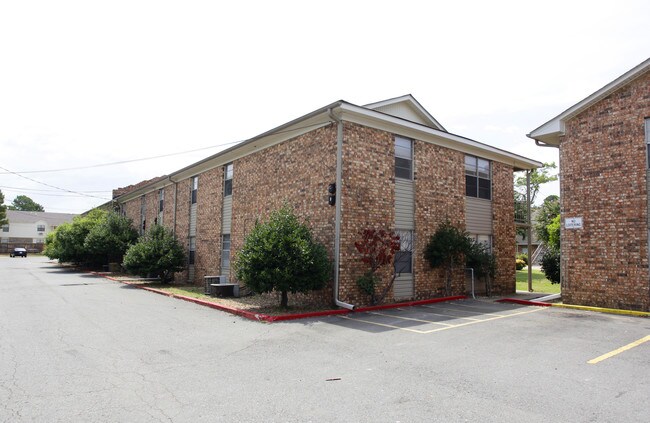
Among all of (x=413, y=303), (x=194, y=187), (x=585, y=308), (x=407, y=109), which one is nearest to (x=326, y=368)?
(x=413, y=303)

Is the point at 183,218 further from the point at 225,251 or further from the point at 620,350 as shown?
the point at 620,350

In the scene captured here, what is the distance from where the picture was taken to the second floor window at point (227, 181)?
725 inches

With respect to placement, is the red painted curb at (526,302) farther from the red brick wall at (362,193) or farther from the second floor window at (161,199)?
the second floor window at (161,199)

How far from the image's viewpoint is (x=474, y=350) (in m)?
7.27

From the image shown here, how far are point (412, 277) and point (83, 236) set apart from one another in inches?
1096

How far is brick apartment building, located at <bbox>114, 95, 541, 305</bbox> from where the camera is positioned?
12.1 m

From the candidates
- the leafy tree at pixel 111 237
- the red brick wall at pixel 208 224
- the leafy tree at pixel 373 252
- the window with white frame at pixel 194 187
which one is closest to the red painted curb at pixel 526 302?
the leafy tree at pixel 373 252

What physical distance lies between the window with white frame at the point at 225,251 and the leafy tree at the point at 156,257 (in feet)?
10.4

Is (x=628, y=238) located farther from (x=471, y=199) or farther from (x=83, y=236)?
(x=83, y=236)

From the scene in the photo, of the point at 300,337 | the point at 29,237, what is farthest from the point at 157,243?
the point at 29,237

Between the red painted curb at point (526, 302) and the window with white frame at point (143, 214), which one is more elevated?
the window with white frame at point (143, 214)

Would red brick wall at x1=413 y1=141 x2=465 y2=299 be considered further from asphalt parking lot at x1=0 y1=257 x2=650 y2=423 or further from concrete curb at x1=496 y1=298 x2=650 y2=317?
asphalt parking lot at x1=0 y1=257 x2=650 y2=423

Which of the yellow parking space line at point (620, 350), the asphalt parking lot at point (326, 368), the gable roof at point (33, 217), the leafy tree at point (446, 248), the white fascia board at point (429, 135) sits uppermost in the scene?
the gable roof at point (33, 217)

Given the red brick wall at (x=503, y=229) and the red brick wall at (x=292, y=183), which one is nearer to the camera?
the red brick wall at (x=292, y=183)
